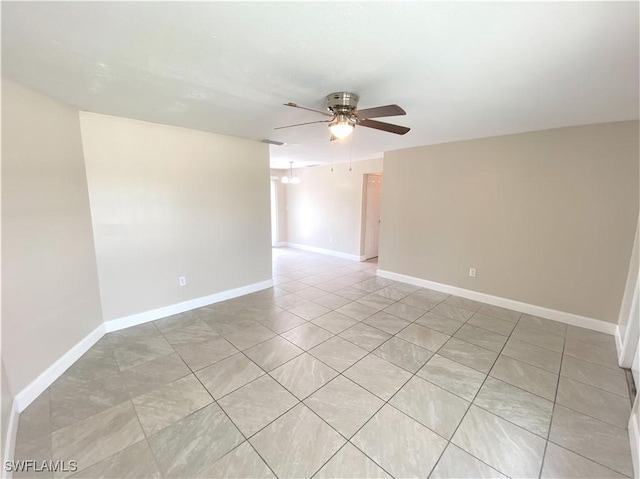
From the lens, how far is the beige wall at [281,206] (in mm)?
7482

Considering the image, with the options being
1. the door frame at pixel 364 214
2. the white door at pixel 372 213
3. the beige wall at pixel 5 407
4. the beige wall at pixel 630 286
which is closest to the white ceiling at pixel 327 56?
the beige wall at pixel 630 286

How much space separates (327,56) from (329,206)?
200 inches

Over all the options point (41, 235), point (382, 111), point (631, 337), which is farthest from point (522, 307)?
point (41, 235)

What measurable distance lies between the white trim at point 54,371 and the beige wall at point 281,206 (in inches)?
212

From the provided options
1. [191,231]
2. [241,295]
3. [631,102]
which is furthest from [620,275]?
[191,231]

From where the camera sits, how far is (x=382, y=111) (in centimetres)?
181

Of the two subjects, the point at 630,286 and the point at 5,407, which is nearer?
the point at 5,407

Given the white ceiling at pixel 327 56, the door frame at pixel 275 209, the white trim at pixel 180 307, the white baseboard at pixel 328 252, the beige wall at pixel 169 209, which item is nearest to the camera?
the white ceiling at pixel 327 56

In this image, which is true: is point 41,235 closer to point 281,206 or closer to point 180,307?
point 180,307

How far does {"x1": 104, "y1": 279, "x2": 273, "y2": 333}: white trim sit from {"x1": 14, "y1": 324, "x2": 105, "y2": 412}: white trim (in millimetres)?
188

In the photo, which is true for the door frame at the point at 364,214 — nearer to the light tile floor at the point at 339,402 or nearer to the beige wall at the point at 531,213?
the beige wall at the point at 531,213

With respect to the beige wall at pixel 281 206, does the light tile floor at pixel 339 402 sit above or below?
below

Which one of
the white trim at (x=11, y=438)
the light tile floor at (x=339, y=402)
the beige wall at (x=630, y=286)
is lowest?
the light tile floor at (x=339, y=402)

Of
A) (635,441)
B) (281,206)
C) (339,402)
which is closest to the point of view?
(635,441)
